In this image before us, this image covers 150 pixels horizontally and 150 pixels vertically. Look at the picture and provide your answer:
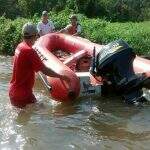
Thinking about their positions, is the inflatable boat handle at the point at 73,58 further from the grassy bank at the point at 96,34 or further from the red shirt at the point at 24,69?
the grassy bank at the point at 96,34

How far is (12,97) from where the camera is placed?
21.9 ft

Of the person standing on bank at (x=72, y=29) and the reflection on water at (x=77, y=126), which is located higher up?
the person standing on bank at (x=72, y=29)

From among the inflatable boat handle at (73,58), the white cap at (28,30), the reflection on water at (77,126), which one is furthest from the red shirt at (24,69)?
the inflatable boat handle at (73,58)

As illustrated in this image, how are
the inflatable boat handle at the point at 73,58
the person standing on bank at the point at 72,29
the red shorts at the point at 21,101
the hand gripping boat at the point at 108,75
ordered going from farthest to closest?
the person standing on bank at the point at 72,29
the inflatable boat handle at the point at 73,58
the hand gripping boat at the point at 108,75
the red shorts at the point at 21,101

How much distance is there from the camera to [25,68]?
6.52m

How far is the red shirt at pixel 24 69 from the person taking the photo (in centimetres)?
641

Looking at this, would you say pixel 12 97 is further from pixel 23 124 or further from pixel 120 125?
pixel 120 125

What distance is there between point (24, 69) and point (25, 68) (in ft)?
0.07

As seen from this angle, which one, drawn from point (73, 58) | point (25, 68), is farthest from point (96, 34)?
point (25, 68)

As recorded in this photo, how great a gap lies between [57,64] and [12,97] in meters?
1.48

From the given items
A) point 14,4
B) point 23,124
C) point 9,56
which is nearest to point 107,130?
point 23,124

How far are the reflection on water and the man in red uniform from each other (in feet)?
1.03

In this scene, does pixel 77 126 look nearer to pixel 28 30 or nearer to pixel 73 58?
pixel 28 30

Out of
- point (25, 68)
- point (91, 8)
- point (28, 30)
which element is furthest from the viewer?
point (91, 8)
